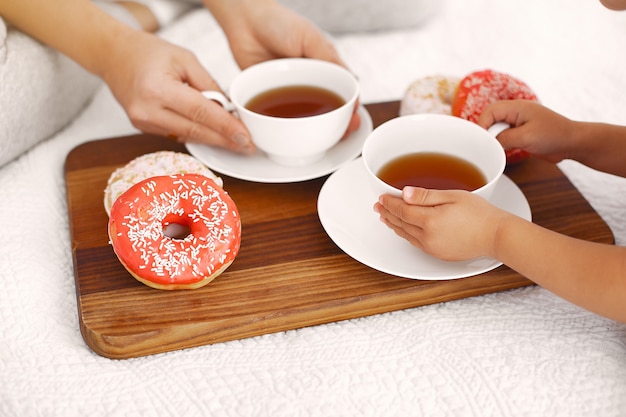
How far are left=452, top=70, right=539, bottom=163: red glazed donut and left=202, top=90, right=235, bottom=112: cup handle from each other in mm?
346

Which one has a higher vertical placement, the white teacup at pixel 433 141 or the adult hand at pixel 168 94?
the white teacup at pixel 433 141

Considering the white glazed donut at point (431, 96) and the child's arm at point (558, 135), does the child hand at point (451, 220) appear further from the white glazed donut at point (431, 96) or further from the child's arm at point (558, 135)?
the white glazed donut at point (431, 96)

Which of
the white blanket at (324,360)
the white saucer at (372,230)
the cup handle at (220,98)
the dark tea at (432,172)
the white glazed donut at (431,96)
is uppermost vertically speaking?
the white glazed donut at (431,96)

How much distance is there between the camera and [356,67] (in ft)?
4.61

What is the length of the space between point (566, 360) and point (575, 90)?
70cm

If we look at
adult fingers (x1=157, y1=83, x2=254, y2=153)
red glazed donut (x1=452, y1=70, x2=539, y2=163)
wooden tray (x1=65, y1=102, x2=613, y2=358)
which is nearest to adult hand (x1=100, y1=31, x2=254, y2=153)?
adult fingers (x1=157, y1=83, x2=254, y2=153)

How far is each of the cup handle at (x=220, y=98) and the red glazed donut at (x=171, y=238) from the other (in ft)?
0.62

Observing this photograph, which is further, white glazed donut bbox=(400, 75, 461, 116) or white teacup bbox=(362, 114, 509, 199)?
white glazed donut bbox=(400, 75, 461, 116)

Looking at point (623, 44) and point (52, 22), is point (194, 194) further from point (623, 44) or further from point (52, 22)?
point (623, 44)

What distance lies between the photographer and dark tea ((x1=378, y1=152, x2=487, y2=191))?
2.88ft

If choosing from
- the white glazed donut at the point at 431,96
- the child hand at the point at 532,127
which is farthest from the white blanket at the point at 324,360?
the white glazed donut at the point at 431,96

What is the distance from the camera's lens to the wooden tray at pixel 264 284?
0.80 m

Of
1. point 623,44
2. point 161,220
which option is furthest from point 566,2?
point 161,220

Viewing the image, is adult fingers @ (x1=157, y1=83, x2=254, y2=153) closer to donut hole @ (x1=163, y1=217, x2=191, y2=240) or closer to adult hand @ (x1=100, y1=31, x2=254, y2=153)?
adult hand @ (x1=100, y1=31, x2=254, y2=153)
